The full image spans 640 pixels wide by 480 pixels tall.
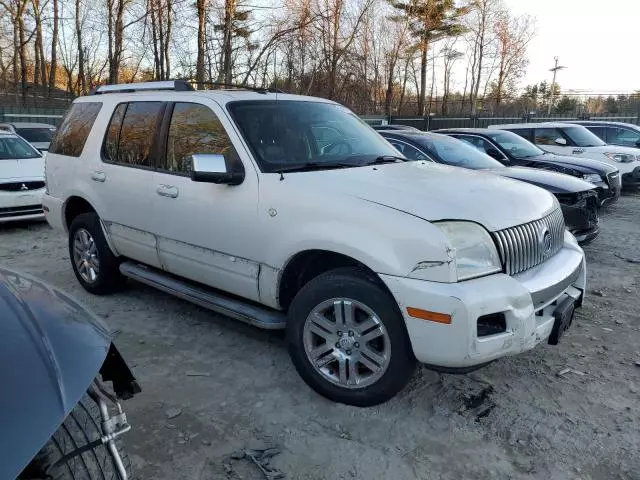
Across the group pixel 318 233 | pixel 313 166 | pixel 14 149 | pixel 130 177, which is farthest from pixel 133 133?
pixel 14 149

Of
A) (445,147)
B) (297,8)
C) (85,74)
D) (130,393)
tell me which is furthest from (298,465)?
(85,74)

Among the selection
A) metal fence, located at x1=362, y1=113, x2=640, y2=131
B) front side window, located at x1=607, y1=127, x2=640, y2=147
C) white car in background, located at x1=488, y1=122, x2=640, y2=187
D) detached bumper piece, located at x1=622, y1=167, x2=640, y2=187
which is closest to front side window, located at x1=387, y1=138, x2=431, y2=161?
white car in background, located at x1=488, y1=122, x2=640, y2=187

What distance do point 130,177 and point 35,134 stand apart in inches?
497

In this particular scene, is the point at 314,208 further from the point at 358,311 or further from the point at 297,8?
the point at 297,8

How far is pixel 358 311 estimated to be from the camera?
3.01 m

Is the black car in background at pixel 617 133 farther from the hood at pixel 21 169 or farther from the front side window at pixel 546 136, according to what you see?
the hood at pixel 21 169

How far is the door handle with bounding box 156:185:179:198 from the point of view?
3.91m

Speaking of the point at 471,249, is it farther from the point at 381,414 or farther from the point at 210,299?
the point at 210,299

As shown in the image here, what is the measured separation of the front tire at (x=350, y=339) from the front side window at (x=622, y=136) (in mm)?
13779

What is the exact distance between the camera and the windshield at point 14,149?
28.6 feet

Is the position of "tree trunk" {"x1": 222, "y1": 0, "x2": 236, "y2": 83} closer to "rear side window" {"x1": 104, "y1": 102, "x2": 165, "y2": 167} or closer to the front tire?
"rear side window" {"x1": 104, "y1": 102, "x2": 165, "y2": 167}

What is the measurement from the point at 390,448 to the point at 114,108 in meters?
3.73

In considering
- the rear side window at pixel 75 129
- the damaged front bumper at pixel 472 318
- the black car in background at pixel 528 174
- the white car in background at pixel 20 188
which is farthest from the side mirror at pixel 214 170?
the white car in background at pixel 20 188

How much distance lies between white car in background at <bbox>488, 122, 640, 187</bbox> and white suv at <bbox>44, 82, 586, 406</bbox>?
29.2 ft
